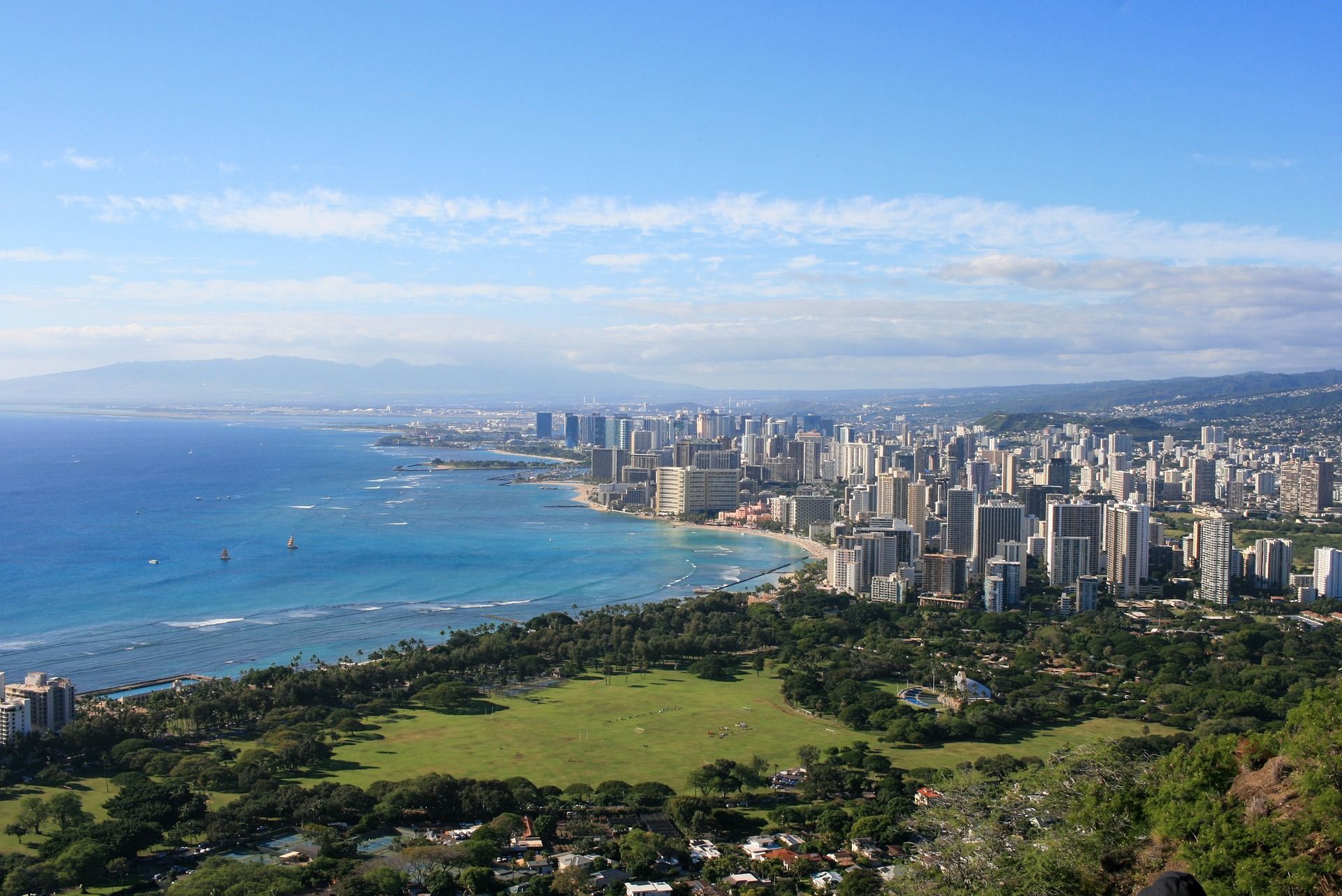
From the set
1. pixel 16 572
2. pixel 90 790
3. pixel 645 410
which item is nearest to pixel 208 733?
pixel 90 790

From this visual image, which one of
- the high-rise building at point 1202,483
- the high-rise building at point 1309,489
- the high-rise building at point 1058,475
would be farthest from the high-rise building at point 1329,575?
the high-rise building at point 1202,483

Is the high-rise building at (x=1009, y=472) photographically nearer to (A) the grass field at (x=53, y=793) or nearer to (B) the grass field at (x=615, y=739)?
(B) the grass field at (x=615, y=739)

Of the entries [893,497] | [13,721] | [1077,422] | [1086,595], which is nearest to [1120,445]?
[1077,422]

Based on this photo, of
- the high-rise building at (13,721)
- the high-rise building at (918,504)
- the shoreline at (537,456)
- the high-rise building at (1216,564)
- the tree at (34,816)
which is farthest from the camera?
the shoreline at (537,456)

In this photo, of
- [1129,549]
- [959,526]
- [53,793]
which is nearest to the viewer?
[53,793]

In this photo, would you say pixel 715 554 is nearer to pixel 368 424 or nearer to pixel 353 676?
pixel 353 676

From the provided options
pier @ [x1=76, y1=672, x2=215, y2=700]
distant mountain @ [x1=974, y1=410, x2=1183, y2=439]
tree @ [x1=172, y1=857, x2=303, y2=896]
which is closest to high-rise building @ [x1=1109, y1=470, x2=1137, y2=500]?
distant mountain @ [x1=974, y1=410, x2=1183, y2=439]

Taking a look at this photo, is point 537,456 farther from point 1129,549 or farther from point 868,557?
point 1129,549
